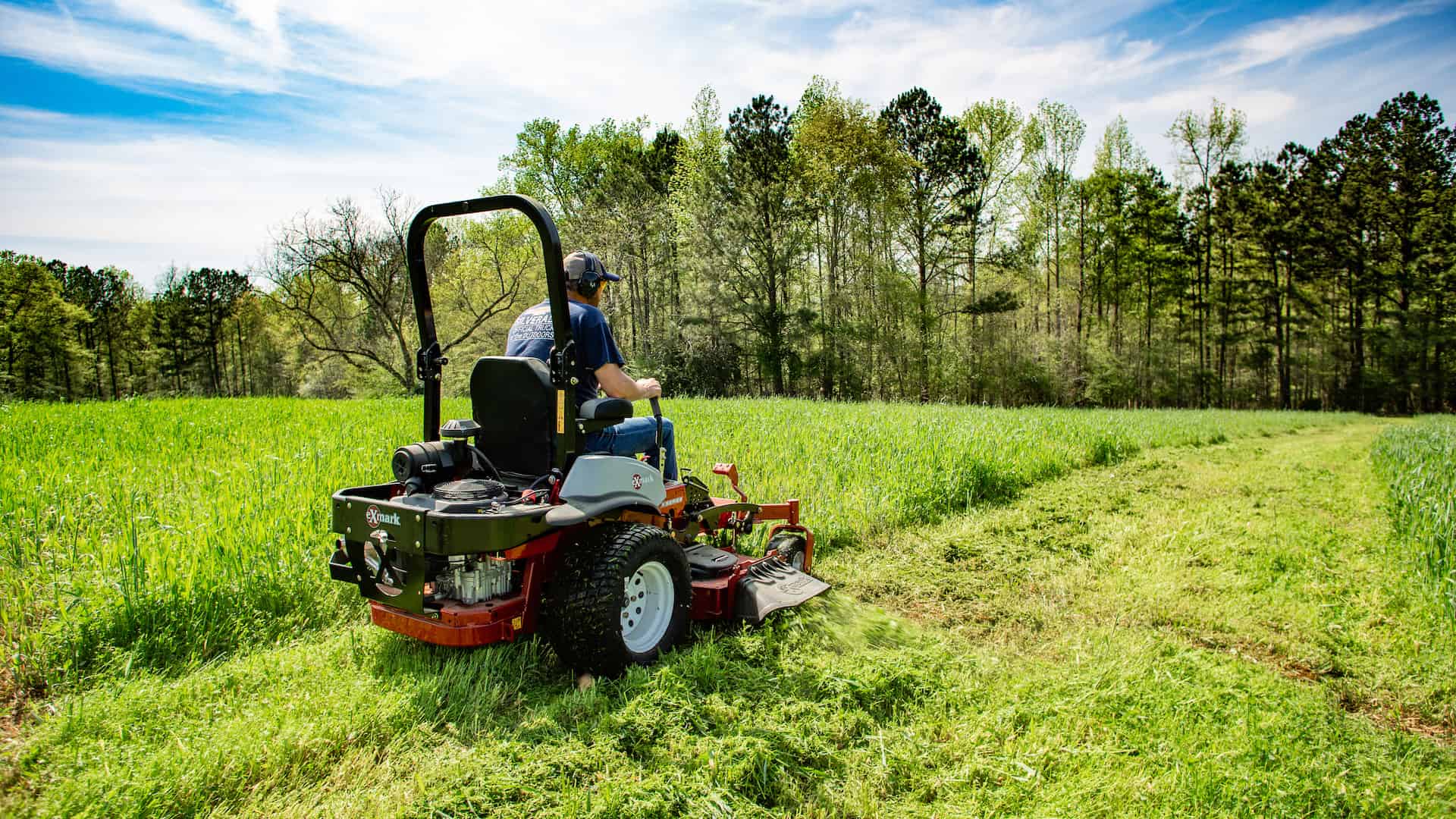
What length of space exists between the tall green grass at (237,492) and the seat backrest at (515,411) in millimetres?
1730

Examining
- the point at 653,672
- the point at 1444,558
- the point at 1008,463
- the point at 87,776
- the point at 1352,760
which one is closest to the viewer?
the point at 87,776

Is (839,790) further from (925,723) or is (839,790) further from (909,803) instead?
(925,723)

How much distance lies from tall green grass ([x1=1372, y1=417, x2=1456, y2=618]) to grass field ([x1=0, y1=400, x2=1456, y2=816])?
0.81ft

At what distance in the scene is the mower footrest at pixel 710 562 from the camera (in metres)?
4.39

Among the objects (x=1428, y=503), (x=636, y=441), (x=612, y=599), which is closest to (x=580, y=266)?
(x=636, y=441)

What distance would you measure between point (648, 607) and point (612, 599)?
0.55m

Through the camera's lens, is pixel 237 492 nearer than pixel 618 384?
No

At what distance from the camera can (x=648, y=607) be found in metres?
3.91

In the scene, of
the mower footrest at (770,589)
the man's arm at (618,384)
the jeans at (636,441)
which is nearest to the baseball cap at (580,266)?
the man's arm at (618,384)

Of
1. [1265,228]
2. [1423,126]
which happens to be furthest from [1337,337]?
[1423,126]

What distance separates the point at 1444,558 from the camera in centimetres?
573

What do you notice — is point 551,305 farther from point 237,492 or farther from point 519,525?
point 237,492

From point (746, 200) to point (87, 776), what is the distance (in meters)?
32.0

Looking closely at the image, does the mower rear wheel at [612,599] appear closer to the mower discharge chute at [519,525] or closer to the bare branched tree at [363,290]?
the mower discharge chute at [519,525]
